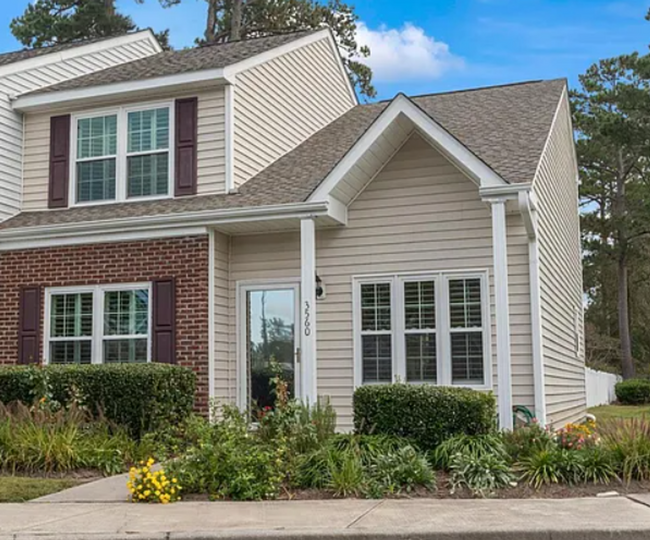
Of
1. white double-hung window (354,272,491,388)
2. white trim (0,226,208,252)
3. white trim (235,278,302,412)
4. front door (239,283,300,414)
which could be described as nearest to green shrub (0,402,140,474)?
white trim (235,278,302,412)

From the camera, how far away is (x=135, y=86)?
44.1 ft

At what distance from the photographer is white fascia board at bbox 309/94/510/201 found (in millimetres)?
10562

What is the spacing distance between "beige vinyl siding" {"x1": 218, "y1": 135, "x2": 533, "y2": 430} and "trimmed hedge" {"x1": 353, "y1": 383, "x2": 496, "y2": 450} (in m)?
2.36

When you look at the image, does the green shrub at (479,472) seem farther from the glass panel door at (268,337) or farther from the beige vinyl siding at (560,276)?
the glass panel door at (268,337)

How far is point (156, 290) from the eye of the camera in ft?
40.7

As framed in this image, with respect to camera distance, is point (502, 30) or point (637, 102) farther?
point (637, 102)

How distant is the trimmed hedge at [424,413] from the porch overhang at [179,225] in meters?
3.25

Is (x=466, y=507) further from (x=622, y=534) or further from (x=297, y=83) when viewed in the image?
(x=297, y=83)

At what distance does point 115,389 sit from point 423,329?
4.29 metres

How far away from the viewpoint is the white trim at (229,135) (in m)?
13.0

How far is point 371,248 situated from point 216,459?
16.1 ft

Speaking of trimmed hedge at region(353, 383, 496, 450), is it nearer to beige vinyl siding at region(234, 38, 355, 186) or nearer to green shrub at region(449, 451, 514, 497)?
green shrub at region(449, 451, 514, 497)

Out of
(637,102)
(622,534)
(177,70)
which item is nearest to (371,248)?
(177,70)

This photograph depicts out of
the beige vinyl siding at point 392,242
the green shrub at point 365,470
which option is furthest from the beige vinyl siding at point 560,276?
the green shrub at point 365,470
